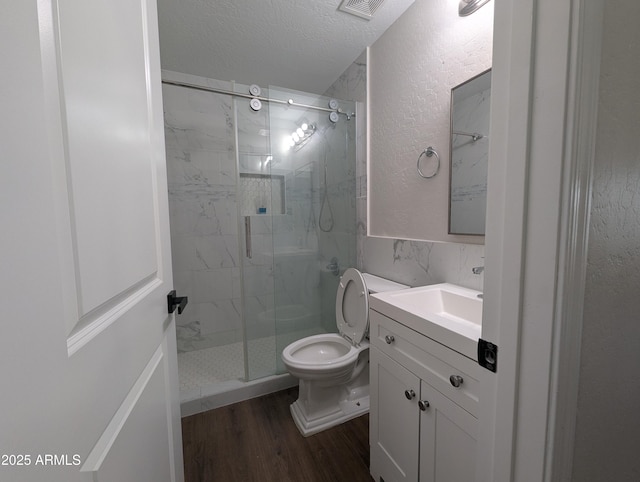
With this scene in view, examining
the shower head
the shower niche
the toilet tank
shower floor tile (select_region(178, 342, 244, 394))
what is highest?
the shower head

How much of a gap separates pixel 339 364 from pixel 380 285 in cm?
55

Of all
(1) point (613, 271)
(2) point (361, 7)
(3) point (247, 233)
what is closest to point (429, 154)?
(2) point (361, 7)

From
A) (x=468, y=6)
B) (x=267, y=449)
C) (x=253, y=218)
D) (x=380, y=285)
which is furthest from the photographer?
(x=253, y=218)

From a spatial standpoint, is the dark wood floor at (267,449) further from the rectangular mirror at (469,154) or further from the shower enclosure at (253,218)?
the rectangular mirror at (469,154)

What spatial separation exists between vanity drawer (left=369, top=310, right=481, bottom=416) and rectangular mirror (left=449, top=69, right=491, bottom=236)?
0.64 m

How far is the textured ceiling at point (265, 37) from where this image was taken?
1.51 meters

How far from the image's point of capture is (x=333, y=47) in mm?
→ 1869

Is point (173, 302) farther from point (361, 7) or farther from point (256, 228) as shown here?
point (361, 7)

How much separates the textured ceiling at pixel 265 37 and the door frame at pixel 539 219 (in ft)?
4.94

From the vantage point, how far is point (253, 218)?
2.43 metres

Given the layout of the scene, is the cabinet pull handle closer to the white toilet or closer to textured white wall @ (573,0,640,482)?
textured white wall @ (573,0,640,482)

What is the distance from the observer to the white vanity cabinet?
805 millimetres

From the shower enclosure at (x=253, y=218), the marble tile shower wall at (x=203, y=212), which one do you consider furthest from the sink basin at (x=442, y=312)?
the marble tile shower wall at (x=203, y=212)

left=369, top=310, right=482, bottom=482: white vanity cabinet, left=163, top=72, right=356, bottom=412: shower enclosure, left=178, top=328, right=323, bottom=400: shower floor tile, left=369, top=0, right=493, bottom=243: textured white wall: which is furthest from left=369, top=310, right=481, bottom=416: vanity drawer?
left=178, top=328, right=323, bottom=400: shower floor tile
